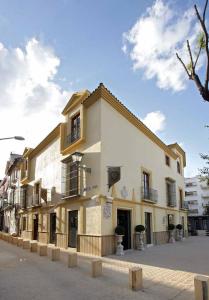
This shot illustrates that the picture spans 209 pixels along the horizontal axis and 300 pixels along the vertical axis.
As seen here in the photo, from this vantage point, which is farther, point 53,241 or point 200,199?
point 200,199

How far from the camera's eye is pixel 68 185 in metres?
18.1

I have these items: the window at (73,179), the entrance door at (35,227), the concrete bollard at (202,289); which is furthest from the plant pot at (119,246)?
the entrance door at (35,227)

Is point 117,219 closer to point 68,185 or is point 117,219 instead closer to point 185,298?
point 68,185

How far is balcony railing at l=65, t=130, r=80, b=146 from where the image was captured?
17.8 metres

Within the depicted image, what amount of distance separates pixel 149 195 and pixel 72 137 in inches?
278

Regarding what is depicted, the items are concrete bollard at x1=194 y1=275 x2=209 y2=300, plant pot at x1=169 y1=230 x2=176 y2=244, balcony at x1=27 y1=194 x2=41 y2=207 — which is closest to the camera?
concrete bollard at x1=194 y1=275 x2=209 y2=300

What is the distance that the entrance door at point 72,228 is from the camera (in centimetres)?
1670

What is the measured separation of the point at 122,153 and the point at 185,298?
11.4m

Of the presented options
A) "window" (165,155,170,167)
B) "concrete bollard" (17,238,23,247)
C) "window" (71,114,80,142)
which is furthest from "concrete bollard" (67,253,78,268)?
"window" (165,155,170,167)

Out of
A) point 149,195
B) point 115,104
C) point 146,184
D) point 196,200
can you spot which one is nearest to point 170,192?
point 146,184

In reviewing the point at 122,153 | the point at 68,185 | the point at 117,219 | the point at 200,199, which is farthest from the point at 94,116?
the point at 200,199

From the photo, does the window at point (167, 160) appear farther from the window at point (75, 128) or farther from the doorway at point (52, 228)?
the doorway at point (52, 228)

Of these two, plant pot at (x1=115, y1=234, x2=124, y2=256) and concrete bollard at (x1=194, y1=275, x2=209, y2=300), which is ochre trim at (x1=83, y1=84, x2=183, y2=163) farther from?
concrete bollard at (x1=194, y1=275, x2=209, y2=300)

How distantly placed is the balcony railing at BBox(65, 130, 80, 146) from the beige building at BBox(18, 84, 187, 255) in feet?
0.31
